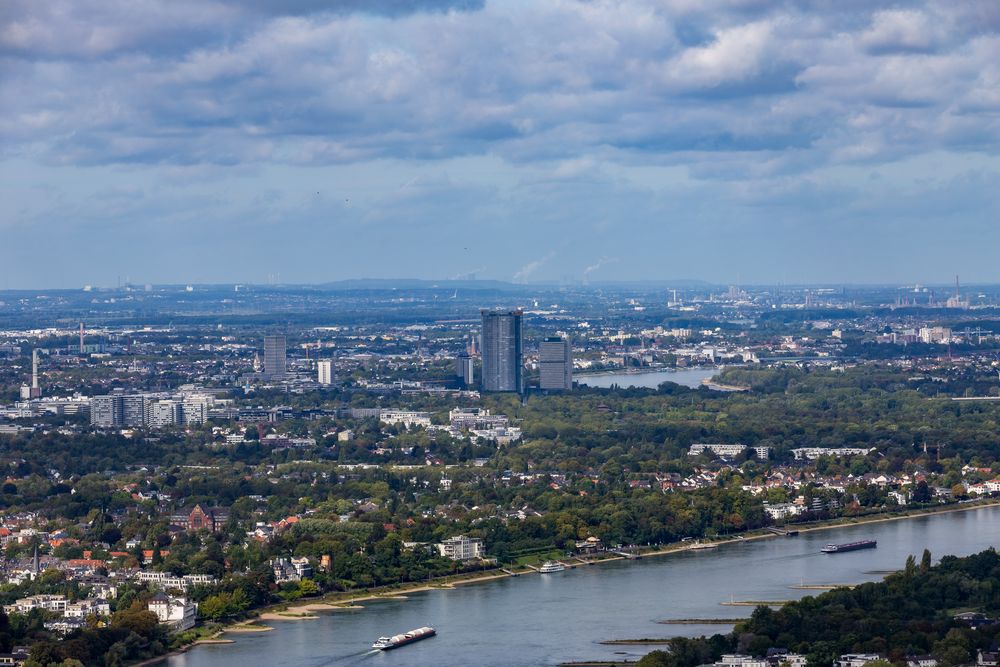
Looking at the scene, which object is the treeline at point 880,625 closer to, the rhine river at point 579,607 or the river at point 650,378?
the rhine river at point 579,607

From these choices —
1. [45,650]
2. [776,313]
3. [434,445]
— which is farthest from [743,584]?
[776,313]

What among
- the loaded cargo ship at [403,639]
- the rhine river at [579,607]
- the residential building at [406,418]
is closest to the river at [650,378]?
the residential building at [406,418]

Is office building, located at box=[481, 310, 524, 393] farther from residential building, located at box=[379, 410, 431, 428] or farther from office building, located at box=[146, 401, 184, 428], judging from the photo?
office building, located at box=[146, 401, 184, 428]

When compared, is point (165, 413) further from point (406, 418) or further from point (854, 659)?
point (854, 659)

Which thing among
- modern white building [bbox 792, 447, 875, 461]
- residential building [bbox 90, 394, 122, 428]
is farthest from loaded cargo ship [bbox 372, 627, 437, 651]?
residential building [bbox 90, 394, 122, 428]

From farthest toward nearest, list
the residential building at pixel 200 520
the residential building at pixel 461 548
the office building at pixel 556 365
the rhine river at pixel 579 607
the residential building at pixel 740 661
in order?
the office building at pixel 556 365
the residential building at pixel 200 520
the residential building at pixel 461 548
the rhine river at pixel 579 607
the residential building at pixel 740 661

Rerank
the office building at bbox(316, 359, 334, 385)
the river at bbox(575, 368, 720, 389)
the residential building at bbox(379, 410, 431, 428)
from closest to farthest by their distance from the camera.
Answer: the residential building at bbox(379, 410, 431, 428) → the office building at bbox(316, 359, 334, 385) → the river at bbox(575, 368, 720, 389)

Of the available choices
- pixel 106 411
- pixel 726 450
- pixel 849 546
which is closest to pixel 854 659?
pixel 849 546
